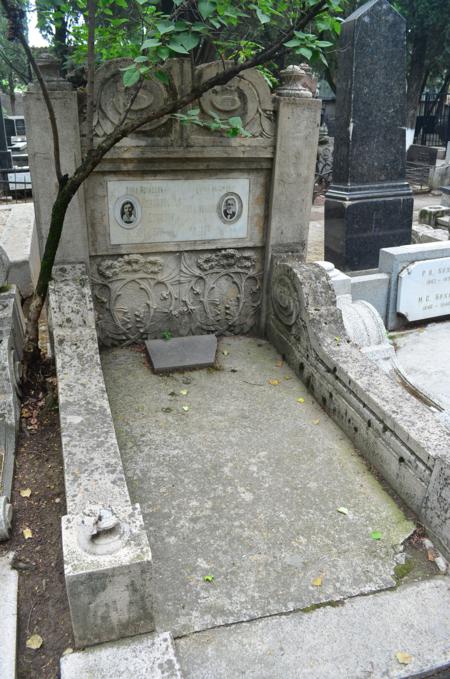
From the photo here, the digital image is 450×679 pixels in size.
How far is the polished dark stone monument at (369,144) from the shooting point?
7734 mm

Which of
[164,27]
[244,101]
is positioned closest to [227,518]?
[164,27]

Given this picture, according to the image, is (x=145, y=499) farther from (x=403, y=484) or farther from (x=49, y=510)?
(x=403, y=484)

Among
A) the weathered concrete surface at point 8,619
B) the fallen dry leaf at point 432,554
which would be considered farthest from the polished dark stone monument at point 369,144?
the weathered concrete surface at point 8,619

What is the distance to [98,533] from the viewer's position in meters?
2.35

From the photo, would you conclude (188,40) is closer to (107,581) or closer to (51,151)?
(51,151)

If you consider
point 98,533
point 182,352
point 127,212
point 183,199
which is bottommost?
point 182,352

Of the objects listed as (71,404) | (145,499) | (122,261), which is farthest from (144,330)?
(145,499)

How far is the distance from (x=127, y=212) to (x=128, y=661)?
3379 millimetres

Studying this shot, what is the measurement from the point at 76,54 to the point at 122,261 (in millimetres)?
2315

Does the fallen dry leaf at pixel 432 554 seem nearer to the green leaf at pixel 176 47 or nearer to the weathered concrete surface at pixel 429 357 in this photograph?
the weathered concrete surface at pixel 429 357

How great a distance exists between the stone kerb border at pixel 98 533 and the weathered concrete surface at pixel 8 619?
298 millimetres

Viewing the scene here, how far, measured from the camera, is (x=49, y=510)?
3178 millimetres

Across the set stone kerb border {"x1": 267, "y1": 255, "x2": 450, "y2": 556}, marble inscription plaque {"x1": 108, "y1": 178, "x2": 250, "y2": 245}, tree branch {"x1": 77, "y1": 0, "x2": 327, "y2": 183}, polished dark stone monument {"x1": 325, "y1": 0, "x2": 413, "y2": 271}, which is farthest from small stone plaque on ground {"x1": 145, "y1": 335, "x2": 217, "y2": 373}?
polished dark stone monument {"x1": 325, "y1": 0, "x2": 413, "y2": 271}

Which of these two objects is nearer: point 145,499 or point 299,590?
point 299,590
